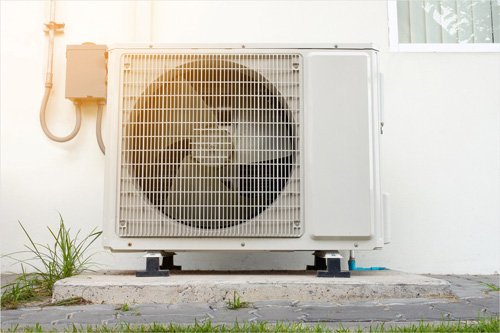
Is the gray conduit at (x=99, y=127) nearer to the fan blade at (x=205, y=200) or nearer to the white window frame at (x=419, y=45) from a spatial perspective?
the fan blade at (x=205, y=200)

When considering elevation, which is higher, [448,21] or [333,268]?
[448,21]

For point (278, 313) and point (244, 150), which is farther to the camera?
point (244, 150)

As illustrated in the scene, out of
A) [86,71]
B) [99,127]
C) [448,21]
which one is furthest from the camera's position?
[448,21]

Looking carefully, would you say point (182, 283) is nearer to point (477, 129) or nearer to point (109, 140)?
point (109, 140)

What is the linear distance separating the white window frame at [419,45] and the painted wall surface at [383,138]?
39 mm

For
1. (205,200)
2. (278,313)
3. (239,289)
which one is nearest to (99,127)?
(205,200)

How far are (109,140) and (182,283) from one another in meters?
0.71

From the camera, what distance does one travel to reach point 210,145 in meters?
2.44

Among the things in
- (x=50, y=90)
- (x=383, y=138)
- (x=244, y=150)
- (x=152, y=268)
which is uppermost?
(x=50, y=90)

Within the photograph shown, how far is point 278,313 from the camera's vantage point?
1.97 meters

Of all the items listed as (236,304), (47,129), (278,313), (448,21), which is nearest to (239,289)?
(236,304)

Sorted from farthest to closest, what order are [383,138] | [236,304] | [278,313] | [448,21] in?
1. [448,21]
2. [383,138]
3. [236,304]
4. [278,313]

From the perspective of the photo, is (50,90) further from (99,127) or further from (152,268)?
(152,268)

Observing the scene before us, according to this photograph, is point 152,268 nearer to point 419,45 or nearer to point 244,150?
point 244,150
